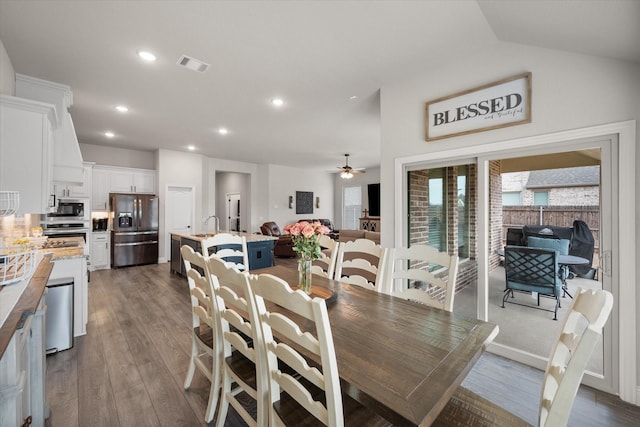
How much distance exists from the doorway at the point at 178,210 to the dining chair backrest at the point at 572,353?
24.4 feet

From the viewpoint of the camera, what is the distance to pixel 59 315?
254 centimetres

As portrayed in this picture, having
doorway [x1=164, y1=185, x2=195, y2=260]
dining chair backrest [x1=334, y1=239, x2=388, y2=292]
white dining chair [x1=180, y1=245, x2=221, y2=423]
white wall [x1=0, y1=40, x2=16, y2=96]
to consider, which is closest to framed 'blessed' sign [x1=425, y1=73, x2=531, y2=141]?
dining chair backrest [x1=334, y1=239, x2=388, y2=292]

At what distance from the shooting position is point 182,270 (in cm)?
520

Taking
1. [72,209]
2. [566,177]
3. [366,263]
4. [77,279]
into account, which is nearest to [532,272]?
[566,177]

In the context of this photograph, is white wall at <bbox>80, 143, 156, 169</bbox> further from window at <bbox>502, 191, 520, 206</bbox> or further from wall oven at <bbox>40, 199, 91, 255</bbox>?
window at <bbox>502, 191, 520, 206</bbox>

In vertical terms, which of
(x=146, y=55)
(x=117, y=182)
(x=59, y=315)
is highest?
(x=146, y=55)

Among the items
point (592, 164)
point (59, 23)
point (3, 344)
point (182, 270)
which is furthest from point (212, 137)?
point (592, 164)

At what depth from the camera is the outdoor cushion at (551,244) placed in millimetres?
2486

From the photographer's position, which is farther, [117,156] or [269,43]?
[117,156]

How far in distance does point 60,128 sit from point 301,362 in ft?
13.4

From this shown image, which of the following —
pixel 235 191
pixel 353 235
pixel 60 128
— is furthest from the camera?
pixel 235 191

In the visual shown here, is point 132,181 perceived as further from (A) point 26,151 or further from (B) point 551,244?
(B) point 551,244

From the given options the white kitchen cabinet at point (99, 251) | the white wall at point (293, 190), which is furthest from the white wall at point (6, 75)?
the white wall at point (293, 190)

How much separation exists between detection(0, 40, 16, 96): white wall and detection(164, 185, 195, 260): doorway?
13.2ft
